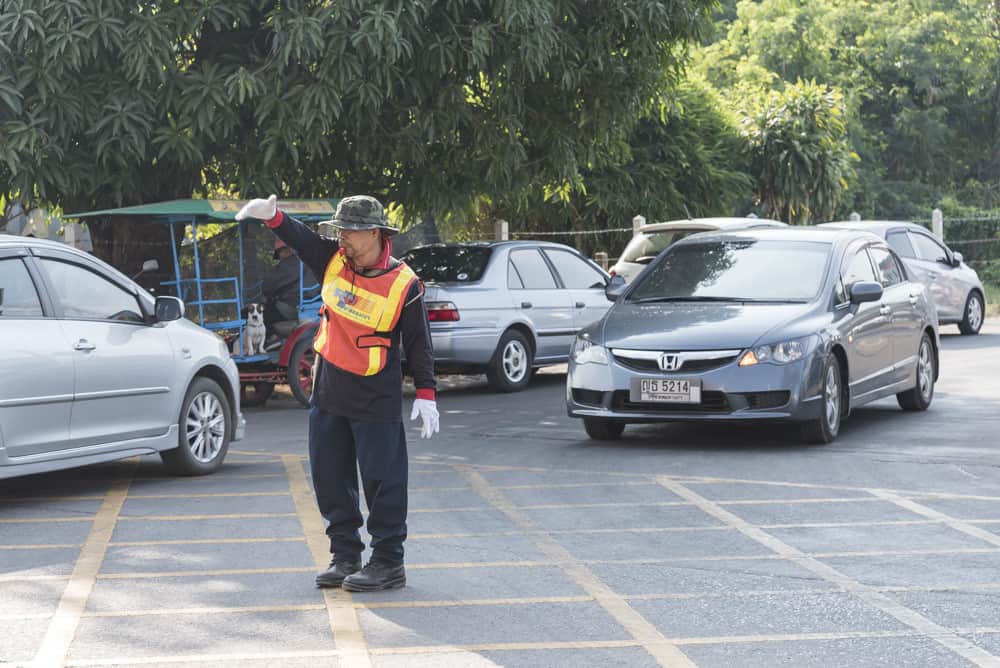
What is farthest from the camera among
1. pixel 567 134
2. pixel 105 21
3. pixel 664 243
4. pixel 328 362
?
pixel 664 243

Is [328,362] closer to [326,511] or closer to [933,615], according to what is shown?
[326,511]

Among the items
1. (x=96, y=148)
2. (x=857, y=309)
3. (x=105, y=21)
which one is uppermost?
(x=105, y=21)

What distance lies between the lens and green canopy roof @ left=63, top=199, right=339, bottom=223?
13977 mm

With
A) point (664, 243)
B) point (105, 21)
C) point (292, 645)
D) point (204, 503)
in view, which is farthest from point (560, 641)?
point (664, 243)

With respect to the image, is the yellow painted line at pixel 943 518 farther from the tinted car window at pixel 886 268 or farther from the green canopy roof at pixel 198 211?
the green canopy roof at pixel 198 211

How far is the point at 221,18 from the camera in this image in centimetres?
1474

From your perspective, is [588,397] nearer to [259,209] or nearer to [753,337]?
[753,337]

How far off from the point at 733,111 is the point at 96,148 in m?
20.7

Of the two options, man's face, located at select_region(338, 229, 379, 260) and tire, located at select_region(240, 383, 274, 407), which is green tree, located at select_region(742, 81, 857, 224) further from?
man's face, located at select_region(338, 229, 379, 260)

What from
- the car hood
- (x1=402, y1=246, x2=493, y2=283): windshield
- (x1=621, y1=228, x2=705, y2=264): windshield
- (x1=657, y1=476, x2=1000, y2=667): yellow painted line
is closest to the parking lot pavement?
(x1=657, y1=476, x2=1000, y2=667): yellow painted line

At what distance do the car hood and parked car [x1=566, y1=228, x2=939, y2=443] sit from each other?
0.03ft

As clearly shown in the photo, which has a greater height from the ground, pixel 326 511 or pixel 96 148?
pixel 96 148

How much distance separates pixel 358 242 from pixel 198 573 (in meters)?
1.66

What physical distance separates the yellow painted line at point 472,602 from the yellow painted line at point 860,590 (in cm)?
114
